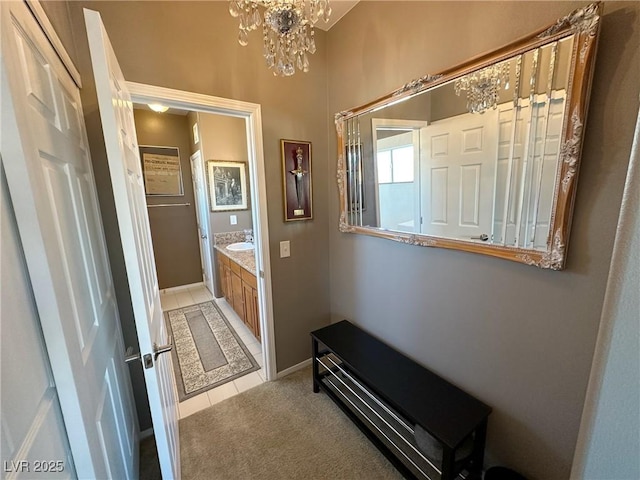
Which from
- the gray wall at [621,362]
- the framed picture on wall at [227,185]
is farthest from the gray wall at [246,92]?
the framed picture on wall at [227,185]

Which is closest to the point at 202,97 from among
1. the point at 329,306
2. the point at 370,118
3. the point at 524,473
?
the point at 370,118

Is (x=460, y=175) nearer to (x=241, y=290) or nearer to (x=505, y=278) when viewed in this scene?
(x=505, y=278)

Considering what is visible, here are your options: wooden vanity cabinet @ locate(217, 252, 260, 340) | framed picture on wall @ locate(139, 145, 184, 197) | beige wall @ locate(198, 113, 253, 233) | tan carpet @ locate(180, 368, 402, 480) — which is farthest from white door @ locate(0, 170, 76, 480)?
framed picture on wall @ locate(139, 145, 184, 197)

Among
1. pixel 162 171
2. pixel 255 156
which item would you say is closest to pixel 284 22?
pixel 255 156

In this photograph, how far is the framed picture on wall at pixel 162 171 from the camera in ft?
12.4

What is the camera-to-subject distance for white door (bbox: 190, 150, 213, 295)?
3635mm

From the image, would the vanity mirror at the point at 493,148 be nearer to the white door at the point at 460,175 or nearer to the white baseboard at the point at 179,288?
the white door at the point at 460,175

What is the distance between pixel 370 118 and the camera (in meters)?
1.75

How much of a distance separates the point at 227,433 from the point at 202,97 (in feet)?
7.02

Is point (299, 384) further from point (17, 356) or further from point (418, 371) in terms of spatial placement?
point (17, 356)

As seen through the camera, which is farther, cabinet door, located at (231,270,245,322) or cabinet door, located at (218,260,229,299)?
cabinet door, located at (218,260,229,299)

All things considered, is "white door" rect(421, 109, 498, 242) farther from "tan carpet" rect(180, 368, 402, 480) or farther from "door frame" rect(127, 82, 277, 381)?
"tan carpet" rect(180, 368, 402, 480)

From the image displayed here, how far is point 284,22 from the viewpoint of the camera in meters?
1.16

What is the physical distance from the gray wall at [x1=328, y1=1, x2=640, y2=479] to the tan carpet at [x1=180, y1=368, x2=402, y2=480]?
654mm
